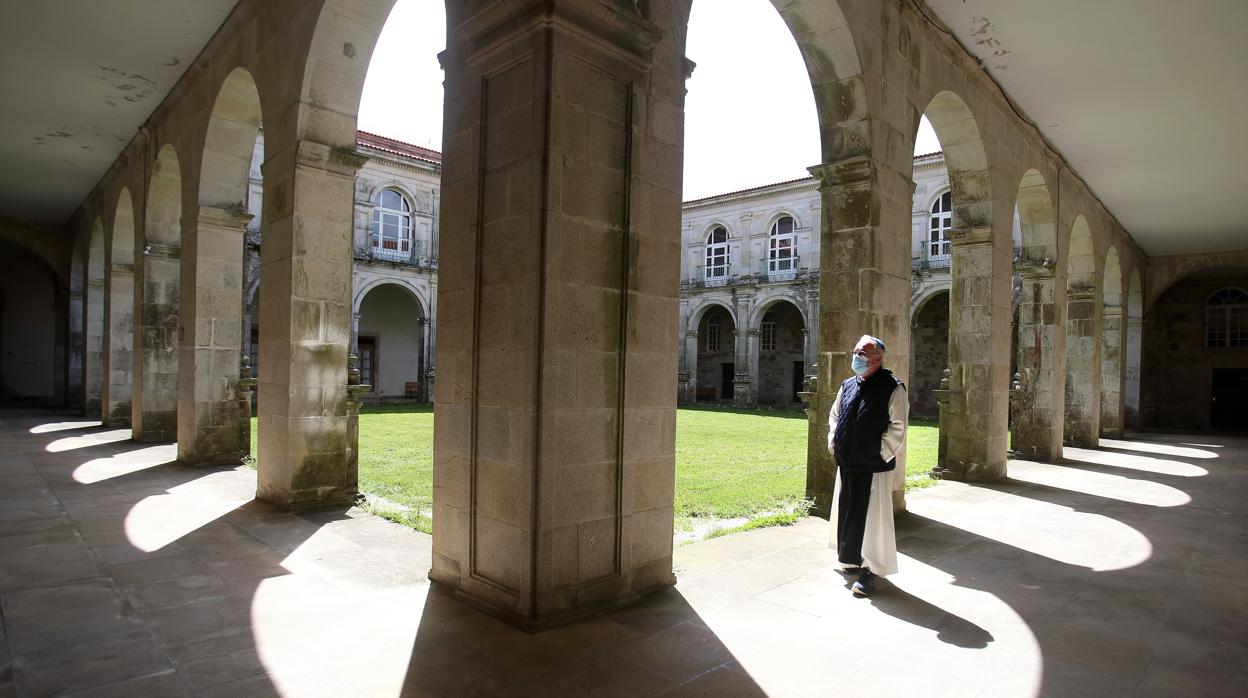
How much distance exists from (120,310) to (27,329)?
13.1 m

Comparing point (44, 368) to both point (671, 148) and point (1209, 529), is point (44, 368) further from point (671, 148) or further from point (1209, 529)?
point (1209, 529)

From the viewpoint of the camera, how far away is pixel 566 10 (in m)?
3.36

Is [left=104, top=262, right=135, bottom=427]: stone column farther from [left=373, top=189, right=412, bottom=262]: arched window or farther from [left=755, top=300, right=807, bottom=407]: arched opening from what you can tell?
[left=755, top=300, right=807, bottom=407]: arched opening

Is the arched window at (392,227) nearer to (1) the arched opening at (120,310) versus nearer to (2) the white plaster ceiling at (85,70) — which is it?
(2) the white plaster ceiling at (85,70)

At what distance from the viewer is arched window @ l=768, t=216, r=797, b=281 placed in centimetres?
2702

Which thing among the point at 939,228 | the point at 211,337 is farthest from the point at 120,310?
the point at 939,228

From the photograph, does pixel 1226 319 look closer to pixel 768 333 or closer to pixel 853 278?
pixel 768 333

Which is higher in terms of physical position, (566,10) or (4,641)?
(566,10)

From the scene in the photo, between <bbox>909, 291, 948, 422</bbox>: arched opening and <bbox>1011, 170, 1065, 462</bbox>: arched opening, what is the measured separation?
48.2ft

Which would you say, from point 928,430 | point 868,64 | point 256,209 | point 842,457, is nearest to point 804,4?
point 868,64

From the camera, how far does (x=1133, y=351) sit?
61.3 feet

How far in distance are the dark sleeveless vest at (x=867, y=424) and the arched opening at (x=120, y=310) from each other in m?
12.7

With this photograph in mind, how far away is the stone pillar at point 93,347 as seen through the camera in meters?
14.2

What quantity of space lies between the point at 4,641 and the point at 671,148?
13.4ft
